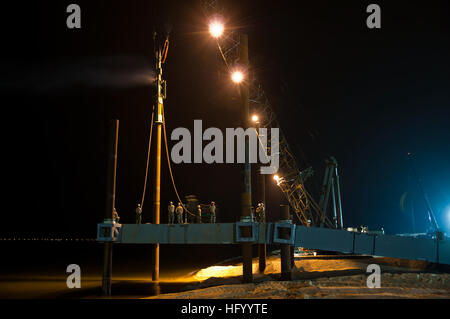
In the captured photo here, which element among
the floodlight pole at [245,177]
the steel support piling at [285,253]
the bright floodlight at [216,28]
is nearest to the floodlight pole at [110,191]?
the floodlight pole at [245,177]

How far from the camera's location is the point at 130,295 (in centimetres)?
2020

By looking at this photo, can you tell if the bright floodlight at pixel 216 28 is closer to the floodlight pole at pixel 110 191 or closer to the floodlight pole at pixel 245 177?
the floodlight pole at pixel 245 177

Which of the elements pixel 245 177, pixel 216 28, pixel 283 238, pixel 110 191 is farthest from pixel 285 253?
pixel 216 28

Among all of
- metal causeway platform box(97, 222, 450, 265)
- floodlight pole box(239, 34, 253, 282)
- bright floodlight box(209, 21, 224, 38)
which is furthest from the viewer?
bright floodlight box(209, 21, 224, 38)

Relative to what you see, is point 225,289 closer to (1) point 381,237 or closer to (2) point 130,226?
(2) point 130,226

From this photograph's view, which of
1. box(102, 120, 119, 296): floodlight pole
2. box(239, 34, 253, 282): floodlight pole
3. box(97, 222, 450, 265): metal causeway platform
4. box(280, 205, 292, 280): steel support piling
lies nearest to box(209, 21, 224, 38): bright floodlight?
box(239, 34, 253, 282): floodlight pole

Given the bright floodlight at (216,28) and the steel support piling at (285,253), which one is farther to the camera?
the bright floodlight at (216,28)

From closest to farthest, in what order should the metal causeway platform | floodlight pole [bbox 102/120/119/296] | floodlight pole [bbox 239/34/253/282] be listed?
the metal causeway platform → floodlight pole [bbox 239/34/253/282] → floodlight pole [bbox 102/120/119/296]

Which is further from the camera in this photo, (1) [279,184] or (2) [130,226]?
(1) [279,184]

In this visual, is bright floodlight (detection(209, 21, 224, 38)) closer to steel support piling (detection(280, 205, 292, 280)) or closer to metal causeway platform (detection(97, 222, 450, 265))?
steel support piling (detection(280, 205, 292, 280))

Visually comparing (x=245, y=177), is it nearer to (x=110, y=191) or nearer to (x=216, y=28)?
(x=110, y=191)

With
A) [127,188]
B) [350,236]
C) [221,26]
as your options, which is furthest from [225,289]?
[127,188]
